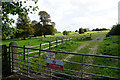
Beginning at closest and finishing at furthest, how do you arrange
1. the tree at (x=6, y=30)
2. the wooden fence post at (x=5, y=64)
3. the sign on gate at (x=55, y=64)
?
1. the sign on gate at (x=55, y=64)
2. the wooden fence post at (x=5, y=64)
3. the tree at (x=6, y=30)

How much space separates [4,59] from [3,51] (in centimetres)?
42

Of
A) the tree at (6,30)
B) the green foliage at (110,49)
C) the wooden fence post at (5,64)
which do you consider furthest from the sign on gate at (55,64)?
the green foliage at (110,49)

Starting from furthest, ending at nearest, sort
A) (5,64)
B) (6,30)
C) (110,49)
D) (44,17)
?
(44,17) → (110,49) → (6,30) → (5,64)

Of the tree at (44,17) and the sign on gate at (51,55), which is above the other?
the tree at (44,17)

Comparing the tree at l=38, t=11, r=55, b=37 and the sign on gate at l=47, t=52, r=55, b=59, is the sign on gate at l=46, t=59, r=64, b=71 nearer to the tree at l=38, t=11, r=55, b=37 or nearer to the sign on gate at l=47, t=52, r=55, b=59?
the sign on gate at l=47, t=52, r=55, b=59

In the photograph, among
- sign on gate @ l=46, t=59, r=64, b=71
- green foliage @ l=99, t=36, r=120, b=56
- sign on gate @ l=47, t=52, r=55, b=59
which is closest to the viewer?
sign on gate @ l=46, t=59, r=64, b=71

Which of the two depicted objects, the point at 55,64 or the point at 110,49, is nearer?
the point at 55,64

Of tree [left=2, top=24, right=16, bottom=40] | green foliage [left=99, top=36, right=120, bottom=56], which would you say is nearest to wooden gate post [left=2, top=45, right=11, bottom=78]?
tree [left=2, top=24, right=16, bottom=40]

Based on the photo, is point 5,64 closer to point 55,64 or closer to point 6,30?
point 6,30

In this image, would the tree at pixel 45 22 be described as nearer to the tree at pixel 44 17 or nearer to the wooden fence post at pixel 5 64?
the tree at pixel 44 17

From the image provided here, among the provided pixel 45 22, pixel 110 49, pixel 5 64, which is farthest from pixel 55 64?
pixel 45 22

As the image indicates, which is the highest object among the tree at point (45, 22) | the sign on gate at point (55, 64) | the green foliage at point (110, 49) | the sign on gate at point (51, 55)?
the tree at point (45, 22)

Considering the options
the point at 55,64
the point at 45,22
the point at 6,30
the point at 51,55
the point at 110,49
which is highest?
the point at 45,22

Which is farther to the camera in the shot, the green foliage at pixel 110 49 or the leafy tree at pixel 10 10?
the green foliage at pixel 110 49
